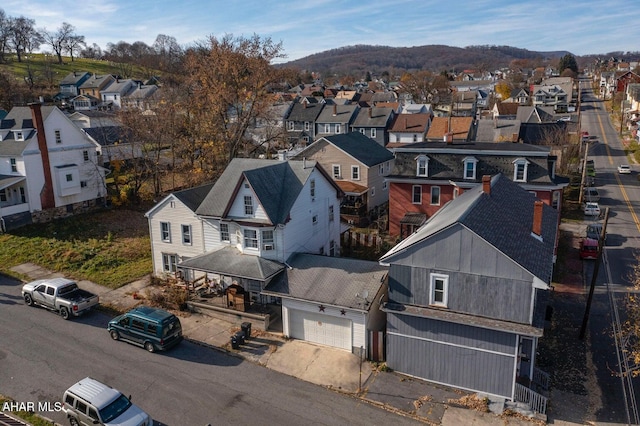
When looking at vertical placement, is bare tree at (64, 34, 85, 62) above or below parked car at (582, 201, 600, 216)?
above

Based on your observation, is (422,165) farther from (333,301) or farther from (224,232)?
(333,301)

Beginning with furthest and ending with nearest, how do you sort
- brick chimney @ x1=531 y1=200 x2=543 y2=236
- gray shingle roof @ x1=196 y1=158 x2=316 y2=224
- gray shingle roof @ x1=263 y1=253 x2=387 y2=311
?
1. gray shingle roof @ x1=196 y1=158 x2=316 y2=224
2. gray shingle roof @ x1=263 y1=253 x2=387 y2=311
3. brick chimney @ x1=531 y1=200 x2=543 y2=236

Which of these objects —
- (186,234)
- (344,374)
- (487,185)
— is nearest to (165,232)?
(186,234)

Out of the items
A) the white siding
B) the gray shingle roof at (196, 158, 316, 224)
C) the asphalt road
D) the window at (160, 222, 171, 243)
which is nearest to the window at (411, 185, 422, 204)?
the gray shingle roof at (196, 158, 316, 224)

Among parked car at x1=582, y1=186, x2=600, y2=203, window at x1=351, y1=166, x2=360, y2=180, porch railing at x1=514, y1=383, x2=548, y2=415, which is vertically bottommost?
porch railing at x1=514, y1=383, x2=548, y2=415

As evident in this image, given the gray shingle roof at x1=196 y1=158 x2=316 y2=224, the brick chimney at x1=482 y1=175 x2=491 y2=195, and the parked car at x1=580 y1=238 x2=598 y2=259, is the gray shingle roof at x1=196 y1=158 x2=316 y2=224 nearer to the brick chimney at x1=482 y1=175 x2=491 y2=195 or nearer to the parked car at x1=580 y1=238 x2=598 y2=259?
the brick chimney at x1=482 y1=175 x2=491 y2=195

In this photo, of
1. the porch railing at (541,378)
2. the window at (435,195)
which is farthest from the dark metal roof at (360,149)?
the porch railing at (541,378)
